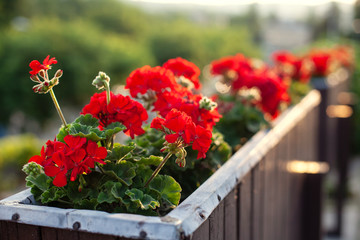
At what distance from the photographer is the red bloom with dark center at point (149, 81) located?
1746 mm

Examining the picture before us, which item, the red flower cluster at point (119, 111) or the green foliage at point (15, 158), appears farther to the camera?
the green foliage at point (15, 158)

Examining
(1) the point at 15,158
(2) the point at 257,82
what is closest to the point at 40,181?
(2) the point at 257,82

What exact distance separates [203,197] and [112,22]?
40.5 meters

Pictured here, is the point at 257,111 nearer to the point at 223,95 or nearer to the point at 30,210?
the point at 223,95

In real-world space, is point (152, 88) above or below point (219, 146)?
above

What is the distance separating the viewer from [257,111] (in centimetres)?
259

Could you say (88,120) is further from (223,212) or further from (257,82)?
(257,82)

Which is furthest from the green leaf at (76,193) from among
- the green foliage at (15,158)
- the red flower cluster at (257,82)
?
the green foliage at (15,158)

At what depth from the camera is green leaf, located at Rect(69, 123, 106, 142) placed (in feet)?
4.14

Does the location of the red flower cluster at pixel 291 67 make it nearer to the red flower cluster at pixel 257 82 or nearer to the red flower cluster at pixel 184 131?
the red flower cluster at pixel 257 82

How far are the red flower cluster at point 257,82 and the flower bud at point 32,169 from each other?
1638 mm

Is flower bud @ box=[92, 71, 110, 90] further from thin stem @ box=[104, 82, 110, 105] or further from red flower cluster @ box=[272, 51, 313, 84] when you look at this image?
red flower cluster @ box=[272, 51, 313, 84]

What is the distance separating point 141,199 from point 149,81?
0.60 meters

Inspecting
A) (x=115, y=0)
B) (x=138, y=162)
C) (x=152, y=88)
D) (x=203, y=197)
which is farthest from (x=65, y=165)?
(x=115, y=0)
